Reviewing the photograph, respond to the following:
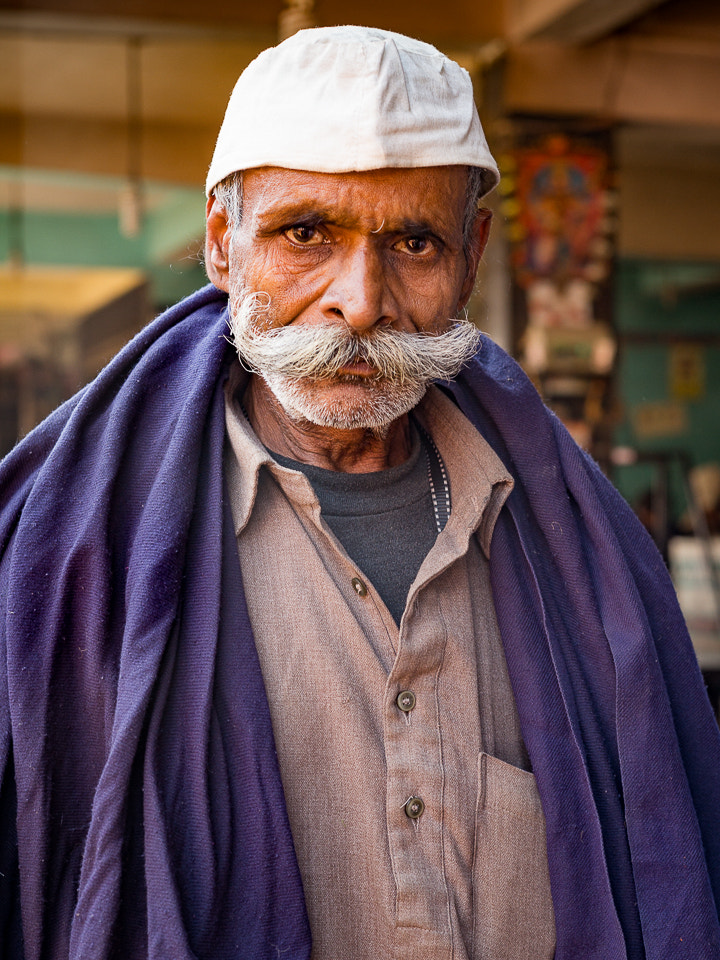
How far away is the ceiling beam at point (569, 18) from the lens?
4.92 metres

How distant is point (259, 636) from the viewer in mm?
1504

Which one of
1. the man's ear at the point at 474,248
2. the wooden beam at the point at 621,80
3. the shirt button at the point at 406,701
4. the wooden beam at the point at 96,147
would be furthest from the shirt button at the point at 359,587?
the wooden beam at the point at 96,147

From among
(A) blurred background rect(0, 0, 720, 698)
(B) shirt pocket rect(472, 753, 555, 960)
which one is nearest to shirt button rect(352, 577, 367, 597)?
(B) shirt pocket rect(472, 753, 555, 960)

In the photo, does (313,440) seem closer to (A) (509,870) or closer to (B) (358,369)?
(B) (358,369)

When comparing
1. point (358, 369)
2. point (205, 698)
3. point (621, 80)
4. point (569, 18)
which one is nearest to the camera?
point (205, 698)

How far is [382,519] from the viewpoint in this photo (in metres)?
1.67

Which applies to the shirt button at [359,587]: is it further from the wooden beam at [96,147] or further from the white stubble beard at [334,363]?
the wooden beam at [96,147]

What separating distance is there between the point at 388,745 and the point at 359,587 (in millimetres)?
223

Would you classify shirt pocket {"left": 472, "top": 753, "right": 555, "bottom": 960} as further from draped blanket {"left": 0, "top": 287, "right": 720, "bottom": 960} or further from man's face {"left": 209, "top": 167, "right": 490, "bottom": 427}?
man's face {"left": 209, "top": 167, "right": 490, "bottom": 427}

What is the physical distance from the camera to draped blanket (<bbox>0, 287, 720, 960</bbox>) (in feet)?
4.31

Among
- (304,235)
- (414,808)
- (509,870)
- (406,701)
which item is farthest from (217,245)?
(509,870)

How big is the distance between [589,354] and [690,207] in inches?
125

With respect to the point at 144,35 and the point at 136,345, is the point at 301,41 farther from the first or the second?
the point at 144,35

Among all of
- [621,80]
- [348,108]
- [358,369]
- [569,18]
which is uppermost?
[569,18]
